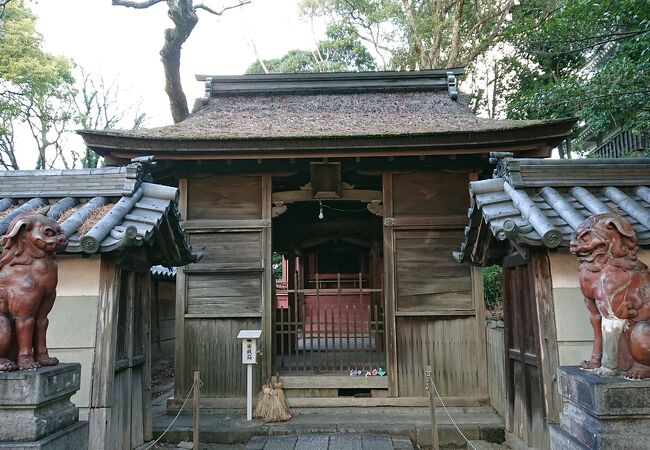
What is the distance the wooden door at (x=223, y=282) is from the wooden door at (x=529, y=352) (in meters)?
3.88

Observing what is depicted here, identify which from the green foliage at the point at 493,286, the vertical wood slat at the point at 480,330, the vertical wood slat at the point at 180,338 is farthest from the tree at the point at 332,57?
the vertical wood slat at the point at 480,330

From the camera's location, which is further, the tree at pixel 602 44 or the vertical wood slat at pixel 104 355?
the tree at pixel 602 44

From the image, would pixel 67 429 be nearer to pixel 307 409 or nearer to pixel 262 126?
pixel 307 409

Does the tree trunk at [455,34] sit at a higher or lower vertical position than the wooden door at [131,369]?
higher

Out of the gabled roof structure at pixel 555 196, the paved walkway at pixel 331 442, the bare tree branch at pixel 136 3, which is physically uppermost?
the bare tree branch at pixel 136 3

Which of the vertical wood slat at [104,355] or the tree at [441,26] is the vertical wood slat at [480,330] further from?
the tree at [441,26]

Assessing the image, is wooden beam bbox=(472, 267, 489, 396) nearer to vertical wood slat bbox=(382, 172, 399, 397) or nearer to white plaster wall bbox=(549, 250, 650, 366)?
vertical wood slat bbox=(382, 172, 399, 397)

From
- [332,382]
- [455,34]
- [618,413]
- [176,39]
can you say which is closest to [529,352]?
[618,413]

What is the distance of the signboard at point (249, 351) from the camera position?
724cm

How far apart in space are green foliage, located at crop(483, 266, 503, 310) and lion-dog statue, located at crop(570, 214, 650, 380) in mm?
11709

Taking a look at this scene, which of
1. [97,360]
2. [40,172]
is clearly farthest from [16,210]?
[97,360]

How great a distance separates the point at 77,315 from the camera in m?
5.11

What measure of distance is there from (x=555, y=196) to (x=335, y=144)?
3.59 m

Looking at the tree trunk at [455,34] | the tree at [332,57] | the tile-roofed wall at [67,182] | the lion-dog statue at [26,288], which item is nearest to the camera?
the lion-dog statue at [26,288]
